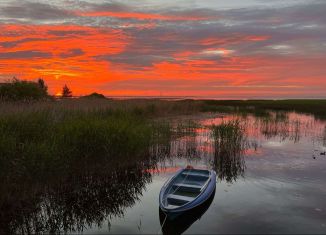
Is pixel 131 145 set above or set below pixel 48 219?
above

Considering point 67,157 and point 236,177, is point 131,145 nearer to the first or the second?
point 67,157

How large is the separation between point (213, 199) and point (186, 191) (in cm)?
110

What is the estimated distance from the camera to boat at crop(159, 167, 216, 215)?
998cm

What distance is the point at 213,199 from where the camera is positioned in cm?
1262

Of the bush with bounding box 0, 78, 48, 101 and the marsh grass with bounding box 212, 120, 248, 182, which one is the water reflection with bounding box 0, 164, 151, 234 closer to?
the marsh grass with bounding box 212, 120, 248, 182

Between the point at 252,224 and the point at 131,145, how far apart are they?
6506mm

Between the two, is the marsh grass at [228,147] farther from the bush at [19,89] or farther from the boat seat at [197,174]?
the bush at [19,89]

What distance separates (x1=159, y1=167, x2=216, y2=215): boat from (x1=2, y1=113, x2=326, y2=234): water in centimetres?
55

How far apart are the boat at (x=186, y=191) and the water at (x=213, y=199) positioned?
55cm

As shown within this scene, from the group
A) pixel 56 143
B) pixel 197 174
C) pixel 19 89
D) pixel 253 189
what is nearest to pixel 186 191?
pixel 197 174

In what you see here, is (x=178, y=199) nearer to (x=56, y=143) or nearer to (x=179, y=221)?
(x=179, y=221)

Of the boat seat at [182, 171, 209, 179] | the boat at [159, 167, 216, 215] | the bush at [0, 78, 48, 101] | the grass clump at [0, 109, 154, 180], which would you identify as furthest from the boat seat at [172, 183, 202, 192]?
the bush at [0, 78, 48, 101]

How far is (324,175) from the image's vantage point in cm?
1602

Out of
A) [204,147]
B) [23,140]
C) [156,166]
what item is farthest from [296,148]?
[23,140]
